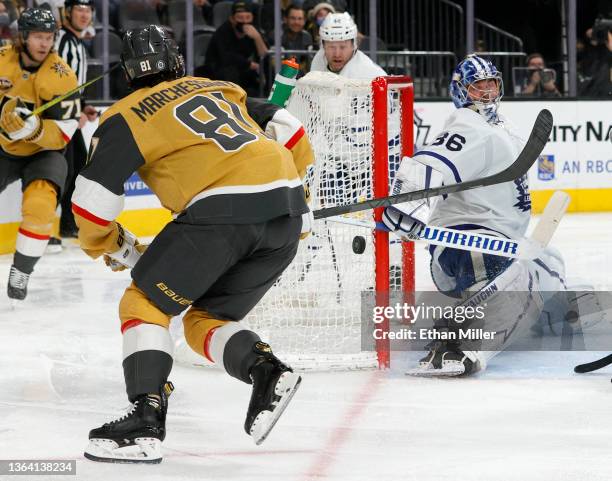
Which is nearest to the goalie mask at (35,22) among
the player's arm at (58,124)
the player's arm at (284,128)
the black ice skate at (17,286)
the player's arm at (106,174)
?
the player's arm at (58,124)

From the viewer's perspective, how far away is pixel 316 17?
7824mm

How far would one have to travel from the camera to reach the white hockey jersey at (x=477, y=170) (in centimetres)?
367

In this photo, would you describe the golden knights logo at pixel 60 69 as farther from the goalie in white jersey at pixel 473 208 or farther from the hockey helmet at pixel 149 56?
the hockey helmet at pixel 149 56

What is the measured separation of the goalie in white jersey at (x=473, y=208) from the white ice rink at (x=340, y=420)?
0.15 meters

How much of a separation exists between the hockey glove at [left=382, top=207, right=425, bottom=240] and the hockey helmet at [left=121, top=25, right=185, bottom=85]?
3.39 feet

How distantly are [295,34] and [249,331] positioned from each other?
5.16m

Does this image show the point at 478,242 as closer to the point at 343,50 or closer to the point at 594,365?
the point at 594,365

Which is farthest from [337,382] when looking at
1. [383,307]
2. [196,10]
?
[196,10]

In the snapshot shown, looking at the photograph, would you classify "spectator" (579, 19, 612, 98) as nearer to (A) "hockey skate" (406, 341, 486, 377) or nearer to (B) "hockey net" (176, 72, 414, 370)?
(B) "hockey net" (176, 72, 414, 370)

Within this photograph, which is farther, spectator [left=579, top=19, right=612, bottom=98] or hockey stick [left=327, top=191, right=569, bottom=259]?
spectator [left=579, top=19, right=612, bottom=98]

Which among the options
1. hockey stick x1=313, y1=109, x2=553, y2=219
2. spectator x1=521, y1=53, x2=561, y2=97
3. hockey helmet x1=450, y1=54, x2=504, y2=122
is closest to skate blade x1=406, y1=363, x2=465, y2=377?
hockey stick x1=313, y1=109, x2=553, y2=219

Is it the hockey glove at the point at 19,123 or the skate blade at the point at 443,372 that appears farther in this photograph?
the hockey glove at the point at 19,123

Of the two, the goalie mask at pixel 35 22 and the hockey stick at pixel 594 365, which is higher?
the goalie mask at pixel 35 22

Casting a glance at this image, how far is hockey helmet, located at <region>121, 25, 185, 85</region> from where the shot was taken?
110 inches
